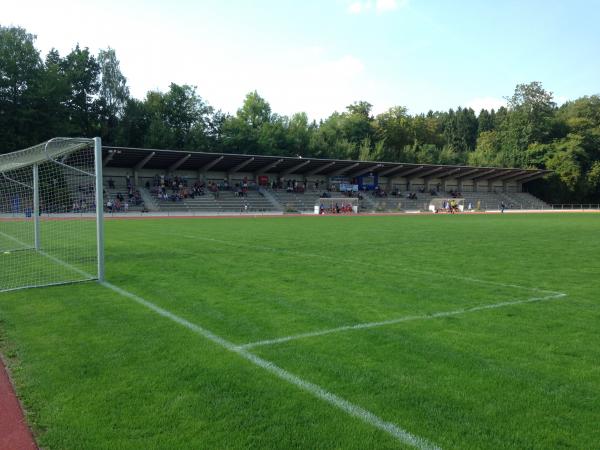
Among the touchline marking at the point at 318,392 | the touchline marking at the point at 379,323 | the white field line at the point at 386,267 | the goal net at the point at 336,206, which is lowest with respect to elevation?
the touchline marking at the point at 318,392

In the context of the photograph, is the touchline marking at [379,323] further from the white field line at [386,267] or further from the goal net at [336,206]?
the goal net at [336,206]

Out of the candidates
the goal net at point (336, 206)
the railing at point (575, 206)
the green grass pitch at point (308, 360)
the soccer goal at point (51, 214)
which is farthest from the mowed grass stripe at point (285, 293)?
the railing at point (575, 206)

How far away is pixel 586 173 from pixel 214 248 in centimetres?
8184

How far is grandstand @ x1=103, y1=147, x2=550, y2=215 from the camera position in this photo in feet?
147

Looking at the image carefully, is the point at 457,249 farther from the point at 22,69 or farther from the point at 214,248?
the point at 22,69

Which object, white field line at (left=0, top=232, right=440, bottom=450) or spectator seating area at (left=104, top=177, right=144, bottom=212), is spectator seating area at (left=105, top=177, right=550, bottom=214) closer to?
spectator seating area at (left=104, top=177, right=144, bottom=212)

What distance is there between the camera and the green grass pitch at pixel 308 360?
322cm

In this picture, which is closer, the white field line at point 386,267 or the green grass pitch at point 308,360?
the green grass pitch at point 308,360

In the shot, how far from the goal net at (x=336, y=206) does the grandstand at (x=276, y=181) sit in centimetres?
243

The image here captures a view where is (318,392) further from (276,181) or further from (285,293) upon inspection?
(276,181)

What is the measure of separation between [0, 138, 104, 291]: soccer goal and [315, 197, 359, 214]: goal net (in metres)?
26.0

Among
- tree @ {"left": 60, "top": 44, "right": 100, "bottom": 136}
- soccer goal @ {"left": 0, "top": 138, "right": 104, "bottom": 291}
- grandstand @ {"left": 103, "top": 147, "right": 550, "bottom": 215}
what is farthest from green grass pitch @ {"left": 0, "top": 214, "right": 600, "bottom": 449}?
tree @ {"left": 60, "top": 44, "right": 100, "bottom": 136}

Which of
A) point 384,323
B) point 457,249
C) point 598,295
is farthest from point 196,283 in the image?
point 457,249

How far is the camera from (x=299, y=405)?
3.57m
